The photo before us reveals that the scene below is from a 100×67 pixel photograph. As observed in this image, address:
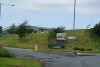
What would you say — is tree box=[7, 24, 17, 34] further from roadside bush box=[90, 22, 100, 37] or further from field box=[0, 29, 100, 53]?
roadside bush box=[90, 22, 100, 37]

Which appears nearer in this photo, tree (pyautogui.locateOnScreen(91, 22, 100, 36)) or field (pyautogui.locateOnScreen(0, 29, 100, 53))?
field (pyautogui.locateOnScreen(0, 29, 100, 53))

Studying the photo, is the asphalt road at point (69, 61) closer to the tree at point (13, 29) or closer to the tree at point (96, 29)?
the tree at point (96, 29)

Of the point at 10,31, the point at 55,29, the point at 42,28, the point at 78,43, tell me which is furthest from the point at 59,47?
the point at 42,28

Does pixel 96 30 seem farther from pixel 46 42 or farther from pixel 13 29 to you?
pixel 13 29

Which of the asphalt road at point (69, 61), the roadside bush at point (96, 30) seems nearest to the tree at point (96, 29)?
the roadside bush at point (96, 30)

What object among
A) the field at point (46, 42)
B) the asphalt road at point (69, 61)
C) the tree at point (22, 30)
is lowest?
the asphalt road at point (69, 61)

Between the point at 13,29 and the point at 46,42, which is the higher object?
the point at 13,29

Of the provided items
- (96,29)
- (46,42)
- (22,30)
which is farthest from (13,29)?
(96,29)

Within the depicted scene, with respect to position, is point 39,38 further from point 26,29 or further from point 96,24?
point 96,24

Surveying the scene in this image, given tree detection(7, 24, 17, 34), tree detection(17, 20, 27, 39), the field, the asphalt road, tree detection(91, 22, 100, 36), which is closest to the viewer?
the asphalt road

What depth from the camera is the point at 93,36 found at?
97125mm

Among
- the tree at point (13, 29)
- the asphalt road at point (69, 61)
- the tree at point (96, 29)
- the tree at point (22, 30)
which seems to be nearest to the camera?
the asphalt road at point (69, 61)

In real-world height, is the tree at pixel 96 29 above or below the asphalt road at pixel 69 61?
above

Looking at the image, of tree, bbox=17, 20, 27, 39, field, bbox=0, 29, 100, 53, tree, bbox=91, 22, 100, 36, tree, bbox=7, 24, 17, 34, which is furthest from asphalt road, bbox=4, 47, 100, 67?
tree, bbox=7, 24, 17, 34
